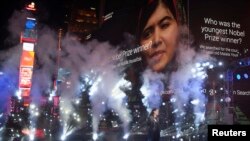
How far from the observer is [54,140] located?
81.3 feet

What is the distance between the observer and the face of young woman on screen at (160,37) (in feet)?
67.8

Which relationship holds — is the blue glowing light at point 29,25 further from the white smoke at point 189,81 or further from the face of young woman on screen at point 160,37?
the white smoke at point 189,81

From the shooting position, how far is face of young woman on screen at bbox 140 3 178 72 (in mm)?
20664

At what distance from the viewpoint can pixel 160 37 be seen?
2131 centimetres

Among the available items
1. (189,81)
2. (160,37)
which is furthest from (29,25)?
(189,81)

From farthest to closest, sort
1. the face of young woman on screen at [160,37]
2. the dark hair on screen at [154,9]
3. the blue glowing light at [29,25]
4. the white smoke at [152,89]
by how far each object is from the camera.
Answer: the blue glowing light at [29,25], the white smoke at [152,89], the face of young woman on screen at [160,37], the dark hair on screen at [154,9]

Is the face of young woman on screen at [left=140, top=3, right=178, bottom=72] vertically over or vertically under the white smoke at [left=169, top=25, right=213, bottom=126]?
over

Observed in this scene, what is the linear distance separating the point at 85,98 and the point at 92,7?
76.7 m

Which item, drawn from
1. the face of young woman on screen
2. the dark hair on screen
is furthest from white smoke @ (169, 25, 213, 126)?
the dark hair on screen

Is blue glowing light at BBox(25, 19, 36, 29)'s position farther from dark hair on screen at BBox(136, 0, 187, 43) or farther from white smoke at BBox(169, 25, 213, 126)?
white smoke at BBox(169, 25, 213, 126)

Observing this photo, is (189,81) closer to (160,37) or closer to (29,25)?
(160,37)

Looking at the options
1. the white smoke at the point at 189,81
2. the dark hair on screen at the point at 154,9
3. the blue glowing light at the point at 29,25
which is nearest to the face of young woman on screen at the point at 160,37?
the dark hair on screen at the point at 154,9

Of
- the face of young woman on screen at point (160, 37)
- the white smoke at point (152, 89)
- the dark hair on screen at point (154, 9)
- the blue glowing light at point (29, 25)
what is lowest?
the white smoke at point (152, 89)

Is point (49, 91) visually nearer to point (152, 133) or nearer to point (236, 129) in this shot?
point (152, 133)
